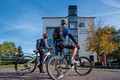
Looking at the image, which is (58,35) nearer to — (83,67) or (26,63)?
(83,67)

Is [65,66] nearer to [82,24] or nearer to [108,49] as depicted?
[108,49]

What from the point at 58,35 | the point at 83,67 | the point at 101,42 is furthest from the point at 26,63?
the point at 101,42

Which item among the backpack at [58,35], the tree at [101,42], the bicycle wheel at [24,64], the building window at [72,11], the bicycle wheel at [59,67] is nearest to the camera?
the bicycle wheel at [59,67]

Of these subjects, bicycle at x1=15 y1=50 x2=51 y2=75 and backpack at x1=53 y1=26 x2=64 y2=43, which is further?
bicycle at x1=15 y1=50 x2=51 y2=75

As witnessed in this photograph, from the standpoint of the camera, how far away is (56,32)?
3490 millimetres

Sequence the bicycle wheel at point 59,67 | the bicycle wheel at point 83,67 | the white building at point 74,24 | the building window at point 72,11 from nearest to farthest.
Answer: the bicycle wheel at point 59,67 < the bicycle wheel at point 83,67 < the white building at point 74,24 < the building window at point 72,11

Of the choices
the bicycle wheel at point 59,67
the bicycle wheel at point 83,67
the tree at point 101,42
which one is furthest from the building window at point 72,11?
the bicycle wheel at point 59,67

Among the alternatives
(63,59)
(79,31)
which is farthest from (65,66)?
(79,31)

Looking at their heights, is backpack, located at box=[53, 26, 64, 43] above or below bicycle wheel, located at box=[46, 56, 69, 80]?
above

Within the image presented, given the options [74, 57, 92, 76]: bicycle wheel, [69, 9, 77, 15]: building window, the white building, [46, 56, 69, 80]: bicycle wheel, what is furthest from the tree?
[46, 56, 69, 80]: bicycle wheel

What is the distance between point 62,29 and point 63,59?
3.02 feet

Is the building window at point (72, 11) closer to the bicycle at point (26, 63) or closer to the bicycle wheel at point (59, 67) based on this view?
the bicycle at point (26, 63)

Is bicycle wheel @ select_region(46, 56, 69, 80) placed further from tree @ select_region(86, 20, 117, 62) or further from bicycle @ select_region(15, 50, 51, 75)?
tree @ select_region(86, 20, 117, 62)

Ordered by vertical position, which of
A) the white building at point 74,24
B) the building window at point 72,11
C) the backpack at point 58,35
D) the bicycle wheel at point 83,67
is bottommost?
the bicycle wheel at point 83,67
